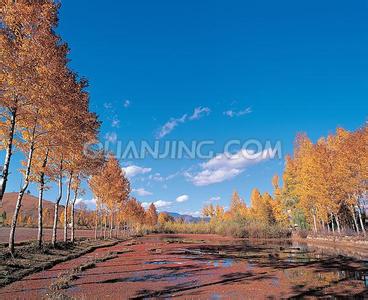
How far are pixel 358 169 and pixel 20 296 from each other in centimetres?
3102

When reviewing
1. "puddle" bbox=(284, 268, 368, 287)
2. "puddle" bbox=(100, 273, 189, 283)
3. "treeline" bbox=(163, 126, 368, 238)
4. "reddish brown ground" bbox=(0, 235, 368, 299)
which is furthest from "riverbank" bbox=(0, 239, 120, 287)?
"treeline" bbox=(163, 126, 368, 238)

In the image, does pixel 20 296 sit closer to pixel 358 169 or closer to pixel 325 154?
pixel 358 169

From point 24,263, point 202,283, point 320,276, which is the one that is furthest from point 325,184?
point 24,263

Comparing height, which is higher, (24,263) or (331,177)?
(331,177)

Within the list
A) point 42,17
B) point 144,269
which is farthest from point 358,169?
point 42,17

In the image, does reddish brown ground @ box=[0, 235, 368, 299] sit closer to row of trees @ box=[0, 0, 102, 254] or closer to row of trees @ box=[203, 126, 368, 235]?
row of trees @ box=[0, 0, 102, 254]

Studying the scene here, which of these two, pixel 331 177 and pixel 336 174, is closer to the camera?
pixel 336 174

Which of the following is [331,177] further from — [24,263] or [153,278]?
[24,263]

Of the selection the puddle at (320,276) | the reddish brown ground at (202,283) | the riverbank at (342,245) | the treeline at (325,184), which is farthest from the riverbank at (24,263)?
the treeline at (325,184)

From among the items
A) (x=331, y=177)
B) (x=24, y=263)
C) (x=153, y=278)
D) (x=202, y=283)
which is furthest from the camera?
(x=331, y=177)

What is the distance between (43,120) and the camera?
1505 centimetres

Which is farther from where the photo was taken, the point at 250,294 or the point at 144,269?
the point at 144,269

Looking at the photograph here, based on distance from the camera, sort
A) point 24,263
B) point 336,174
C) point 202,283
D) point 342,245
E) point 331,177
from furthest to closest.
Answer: point 331,177
point 336,174
point 342,245
point 24,263
point 202,283

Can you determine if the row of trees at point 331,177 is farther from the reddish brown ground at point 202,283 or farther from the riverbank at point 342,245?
the reddish brown ground at point 202,283
